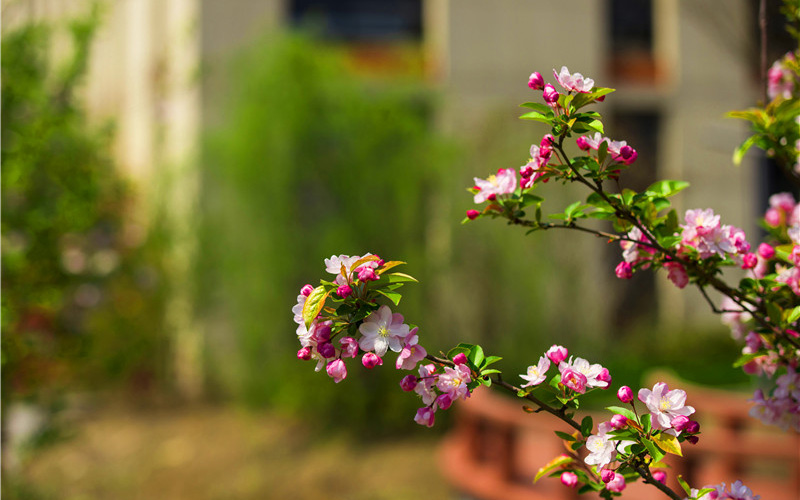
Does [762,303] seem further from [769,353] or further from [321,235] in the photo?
[321,235]

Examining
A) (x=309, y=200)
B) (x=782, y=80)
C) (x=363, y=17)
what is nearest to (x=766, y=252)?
(x=782, y=80)

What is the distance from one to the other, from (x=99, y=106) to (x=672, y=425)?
1201 centimetres

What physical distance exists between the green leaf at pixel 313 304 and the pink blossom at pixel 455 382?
0.23 m

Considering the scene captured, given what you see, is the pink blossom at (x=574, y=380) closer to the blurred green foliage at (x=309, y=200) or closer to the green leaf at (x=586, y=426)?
the green leaf at (x=586, y=426)

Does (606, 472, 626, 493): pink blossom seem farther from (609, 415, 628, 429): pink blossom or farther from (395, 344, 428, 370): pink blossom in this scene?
(395, 344, 428, 370): pink blossom

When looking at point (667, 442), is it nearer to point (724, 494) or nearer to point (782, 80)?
point (724, 494)

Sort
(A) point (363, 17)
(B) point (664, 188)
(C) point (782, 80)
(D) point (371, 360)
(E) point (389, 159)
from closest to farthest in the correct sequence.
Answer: (D) point (371, 360) → (B) point (664, 188) → (C) point (782, 80) → (E) point (389, 159) → (A) point (363, 17)

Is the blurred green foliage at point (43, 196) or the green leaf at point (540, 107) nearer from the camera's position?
the green leaf at point (540, 107)

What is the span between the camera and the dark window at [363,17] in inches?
404

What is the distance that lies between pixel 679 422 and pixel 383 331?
19.4 inches

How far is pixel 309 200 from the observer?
810 cm

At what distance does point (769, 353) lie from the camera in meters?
1.74

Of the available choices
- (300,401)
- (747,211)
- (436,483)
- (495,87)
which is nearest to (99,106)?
(495,87)

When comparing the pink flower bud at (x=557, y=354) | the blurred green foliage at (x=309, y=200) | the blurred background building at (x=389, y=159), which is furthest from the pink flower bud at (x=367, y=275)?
the blurred green foliage at (x=309, y=200)
